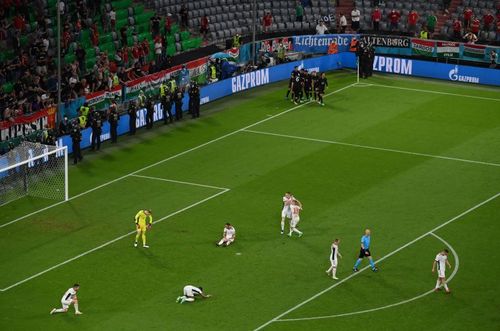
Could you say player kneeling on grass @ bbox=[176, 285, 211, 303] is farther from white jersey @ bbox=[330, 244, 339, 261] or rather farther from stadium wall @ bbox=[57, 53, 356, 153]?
stadium wall @ bbox=[57, 53, 356, 153]

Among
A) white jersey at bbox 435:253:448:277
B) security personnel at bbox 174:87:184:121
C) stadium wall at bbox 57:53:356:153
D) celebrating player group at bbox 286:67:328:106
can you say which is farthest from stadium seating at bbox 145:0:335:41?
white jersey at bbox 435:253:448:277

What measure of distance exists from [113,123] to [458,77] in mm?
25919

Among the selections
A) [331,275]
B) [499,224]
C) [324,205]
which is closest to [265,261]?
[331,275]

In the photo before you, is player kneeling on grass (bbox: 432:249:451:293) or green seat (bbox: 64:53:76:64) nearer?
player kneeling on grass (bbox: 432:249:451:293)

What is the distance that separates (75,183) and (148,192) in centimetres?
360

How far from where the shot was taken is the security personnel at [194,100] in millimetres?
66500

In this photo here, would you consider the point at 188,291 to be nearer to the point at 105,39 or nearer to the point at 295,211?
the point at 295,211

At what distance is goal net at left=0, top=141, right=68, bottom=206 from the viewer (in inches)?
2103

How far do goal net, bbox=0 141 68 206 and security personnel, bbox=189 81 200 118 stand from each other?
13052mm

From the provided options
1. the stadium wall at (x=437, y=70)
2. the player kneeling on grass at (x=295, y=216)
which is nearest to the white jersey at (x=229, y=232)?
the player kneeling on grass at (x=295, y=216)

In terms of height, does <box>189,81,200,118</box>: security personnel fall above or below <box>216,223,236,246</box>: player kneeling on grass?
above

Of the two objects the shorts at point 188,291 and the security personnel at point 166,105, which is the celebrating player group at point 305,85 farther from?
Result: the shorts at point 188,291

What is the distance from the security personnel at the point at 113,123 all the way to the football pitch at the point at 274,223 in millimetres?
736

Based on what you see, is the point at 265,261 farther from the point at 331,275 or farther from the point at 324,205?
the point at 324,205
